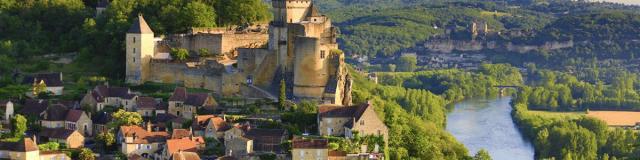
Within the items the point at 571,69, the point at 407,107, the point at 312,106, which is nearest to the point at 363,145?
the point at 312,106

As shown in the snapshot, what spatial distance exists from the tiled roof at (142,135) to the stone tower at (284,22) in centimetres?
668

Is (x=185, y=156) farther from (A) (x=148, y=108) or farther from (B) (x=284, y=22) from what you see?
(B) (x=284, y=22)

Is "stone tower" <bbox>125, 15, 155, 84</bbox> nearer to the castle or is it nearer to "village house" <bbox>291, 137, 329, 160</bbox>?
the castle

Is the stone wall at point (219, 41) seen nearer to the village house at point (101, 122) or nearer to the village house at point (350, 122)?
the village house at point (101, 122)

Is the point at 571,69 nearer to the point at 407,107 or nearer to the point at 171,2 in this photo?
the point at 407,107

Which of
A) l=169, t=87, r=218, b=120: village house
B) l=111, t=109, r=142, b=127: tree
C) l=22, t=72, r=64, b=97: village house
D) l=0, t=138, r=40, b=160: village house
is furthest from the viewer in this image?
l=22, t=72, r=64, b=97: village house

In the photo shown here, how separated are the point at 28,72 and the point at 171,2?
739 centimetres

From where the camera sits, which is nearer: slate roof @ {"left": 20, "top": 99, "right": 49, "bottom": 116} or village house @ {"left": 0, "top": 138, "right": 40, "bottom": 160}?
village house @ {"left": 0, "top": 138, "right": 40, "bottom": 160}

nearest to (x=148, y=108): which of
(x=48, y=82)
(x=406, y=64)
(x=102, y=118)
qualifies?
(x=102, y=118)

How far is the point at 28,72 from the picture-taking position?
181 feet

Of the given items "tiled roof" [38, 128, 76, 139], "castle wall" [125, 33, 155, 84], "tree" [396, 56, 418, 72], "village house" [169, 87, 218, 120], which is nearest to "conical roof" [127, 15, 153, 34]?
"castle wall" [125, 33, 155, 84]

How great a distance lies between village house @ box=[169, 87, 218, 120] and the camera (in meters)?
47.3

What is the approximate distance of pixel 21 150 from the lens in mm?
41500

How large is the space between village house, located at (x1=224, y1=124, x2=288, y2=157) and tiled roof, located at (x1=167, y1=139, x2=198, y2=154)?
1172mm
